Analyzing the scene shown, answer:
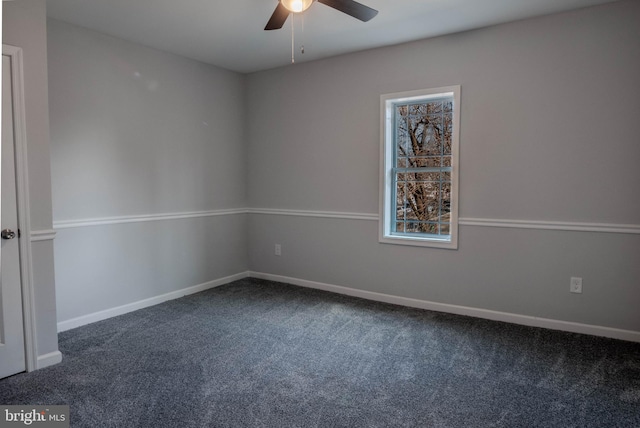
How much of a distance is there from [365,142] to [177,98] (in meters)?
1.91

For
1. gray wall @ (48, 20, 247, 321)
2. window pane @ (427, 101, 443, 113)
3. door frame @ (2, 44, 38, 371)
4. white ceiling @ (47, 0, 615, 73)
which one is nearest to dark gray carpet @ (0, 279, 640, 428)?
door frame @ (2, 44, 38, 371)

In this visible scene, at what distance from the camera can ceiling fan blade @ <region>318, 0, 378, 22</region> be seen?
8.25 feet

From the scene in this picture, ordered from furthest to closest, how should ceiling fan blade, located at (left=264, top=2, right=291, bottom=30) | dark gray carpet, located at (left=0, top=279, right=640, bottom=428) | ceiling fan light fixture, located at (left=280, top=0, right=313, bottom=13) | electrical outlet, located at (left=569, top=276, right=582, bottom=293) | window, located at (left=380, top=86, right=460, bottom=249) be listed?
window, located at (left=380, top=86, right=460, bottom=249)
electrical outlet, located at (left=569, top=276, right=582, bottom=293)
ceiling fan blade, located at (left=264, top=2, right=291, bottom=30)
ceiling fan light fixture, located at (left=280, top=0, right=313, bottom=13)
dark gray carpet, located at (left=0, top=279, right=640, bottom=428)

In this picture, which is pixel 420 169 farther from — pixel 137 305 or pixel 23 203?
pixel 23 203

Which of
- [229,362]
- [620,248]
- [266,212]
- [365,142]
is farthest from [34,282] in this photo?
[620,248]

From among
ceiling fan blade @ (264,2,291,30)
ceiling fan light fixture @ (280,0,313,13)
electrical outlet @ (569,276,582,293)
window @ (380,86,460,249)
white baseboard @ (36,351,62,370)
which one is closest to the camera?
ceiling fan light fixture @ (280,0,313,13)

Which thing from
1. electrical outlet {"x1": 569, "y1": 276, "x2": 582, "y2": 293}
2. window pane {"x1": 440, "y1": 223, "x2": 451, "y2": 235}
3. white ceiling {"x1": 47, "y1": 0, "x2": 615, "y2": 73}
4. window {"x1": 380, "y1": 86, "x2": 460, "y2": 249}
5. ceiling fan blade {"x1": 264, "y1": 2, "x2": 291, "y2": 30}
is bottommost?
electrical outlet {"x1": 569, "y1": 276, "x2": 582, "y2": 293}

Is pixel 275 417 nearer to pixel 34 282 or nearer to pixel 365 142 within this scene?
pixel 34 282

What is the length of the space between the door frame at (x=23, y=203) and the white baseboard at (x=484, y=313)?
256 centimetres

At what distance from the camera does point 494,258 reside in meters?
3.53

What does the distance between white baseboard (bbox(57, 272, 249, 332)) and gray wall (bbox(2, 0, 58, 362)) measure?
2.15 ft

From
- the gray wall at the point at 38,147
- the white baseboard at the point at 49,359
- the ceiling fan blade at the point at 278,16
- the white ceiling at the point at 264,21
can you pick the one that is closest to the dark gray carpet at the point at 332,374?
the white baseboard at the point at 49,359

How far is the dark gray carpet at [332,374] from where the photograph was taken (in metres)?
2.20

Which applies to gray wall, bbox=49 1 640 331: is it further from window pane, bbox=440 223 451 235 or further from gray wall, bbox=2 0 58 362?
gray wall, bbox=2 0 58 362
